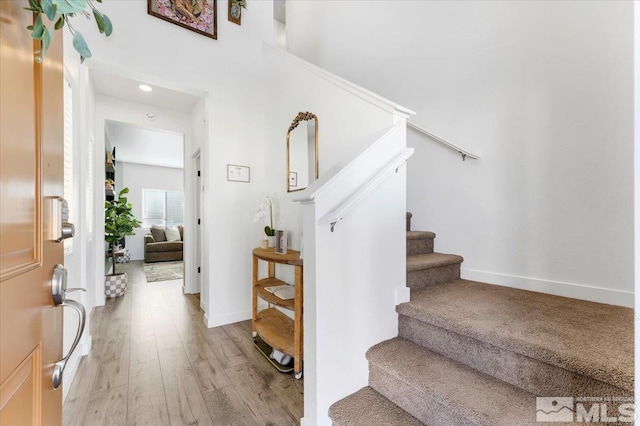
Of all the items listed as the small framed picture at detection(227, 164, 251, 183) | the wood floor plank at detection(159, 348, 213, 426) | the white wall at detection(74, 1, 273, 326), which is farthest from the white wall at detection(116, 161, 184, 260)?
the wood floor plank at detection(159, 348, 213, 426)

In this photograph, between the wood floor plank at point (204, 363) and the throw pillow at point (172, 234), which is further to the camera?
the throw pillow at point (172, 234)

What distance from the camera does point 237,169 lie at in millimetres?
2891

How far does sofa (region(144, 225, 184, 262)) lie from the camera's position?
6.77m

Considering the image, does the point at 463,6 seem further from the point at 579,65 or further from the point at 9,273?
the point at 9,273

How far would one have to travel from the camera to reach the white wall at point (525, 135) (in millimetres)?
1609

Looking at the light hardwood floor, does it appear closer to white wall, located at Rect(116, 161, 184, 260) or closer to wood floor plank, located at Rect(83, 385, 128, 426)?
wood floor plank, located at Rect(83, 385, 128, 426)

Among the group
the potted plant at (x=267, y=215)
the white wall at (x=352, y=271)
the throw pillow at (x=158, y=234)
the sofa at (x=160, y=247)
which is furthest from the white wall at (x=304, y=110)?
the throw pillow at (x=158, y=234)

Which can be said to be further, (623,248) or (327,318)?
(623,248)

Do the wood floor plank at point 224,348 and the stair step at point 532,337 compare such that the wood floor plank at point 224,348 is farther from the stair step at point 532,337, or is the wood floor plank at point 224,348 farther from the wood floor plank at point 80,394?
the stair step at point 532,337

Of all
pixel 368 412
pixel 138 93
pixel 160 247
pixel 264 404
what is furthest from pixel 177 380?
pixel 160 247

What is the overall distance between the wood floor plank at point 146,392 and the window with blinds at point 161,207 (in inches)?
260

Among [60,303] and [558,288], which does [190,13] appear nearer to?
[60,303]

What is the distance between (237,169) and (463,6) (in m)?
2.52

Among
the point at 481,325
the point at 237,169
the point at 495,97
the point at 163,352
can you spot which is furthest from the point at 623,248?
the point at 163,352
